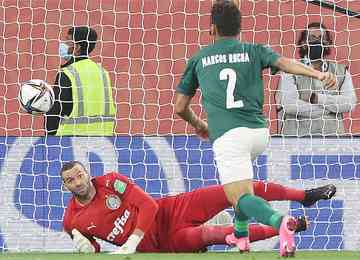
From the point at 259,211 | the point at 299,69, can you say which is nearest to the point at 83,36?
the point at 299,69

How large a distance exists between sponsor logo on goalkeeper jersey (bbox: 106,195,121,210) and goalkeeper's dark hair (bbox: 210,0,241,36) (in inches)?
61.1

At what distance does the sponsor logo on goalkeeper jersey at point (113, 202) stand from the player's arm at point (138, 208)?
0.15 feet

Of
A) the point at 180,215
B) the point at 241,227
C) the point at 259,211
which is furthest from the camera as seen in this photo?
the point at 180,215

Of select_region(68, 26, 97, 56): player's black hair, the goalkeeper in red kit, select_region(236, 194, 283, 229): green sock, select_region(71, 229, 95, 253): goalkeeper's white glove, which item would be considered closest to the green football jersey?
select_region(236, 194, 283, 229): green sock

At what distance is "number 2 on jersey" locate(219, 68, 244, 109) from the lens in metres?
6.21

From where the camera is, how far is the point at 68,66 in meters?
8.70

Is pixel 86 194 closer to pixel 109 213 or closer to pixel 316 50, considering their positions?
pixel 109 213

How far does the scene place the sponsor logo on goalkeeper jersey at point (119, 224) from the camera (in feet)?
23.9

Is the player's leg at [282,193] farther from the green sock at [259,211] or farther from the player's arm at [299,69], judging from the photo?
the player's arm at [299,69]

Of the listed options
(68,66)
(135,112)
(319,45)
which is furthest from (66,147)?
(319,45)

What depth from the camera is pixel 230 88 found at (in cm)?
622

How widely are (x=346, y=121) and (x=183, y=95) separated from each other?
133 inches

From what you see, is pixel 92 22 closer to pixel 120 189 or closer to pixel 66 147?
pixel 66 147

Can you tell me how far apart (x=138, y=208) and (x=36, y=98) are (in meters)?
1.42
